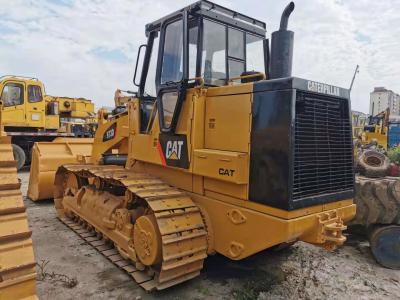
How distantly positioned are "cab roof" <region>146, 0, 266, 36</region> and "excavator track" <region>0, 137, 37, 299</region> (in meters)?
2.57

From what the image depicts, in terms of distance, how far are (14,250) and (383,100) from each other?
161 feet

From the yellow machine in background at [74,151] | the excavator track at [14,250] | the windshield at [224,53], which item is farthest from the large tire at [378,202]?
the excavator track at [14,250]

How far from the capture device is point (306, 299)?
11.6 ft

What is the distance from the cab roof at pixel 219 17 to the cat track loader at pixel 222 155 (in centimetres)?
1

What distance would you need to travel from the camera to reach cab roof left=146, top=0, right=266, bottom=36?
3.79 metres

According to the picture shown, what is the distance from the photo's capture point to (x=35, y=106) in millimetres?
13219

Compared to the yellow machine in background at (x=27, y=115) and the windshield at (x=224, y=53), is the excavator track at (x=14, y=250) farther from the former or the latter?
the yellow machine in background at (x=27, y=115)

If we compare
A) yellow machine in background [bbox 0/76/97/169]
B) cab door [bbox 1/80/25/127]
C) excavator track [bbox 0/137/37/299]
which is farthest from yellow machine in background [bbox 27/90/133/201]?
cab door [bbox 1/80/25/127]

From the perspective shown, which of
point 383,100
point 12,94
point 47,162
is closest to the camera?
point 47,162

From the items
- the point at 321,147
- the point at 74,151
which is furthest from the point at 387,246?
the point at 74,151

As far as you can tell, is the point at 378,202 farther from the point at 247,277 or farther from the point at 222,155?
the point at 222,155

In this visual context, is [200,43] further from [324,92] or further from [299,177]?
[299,177]

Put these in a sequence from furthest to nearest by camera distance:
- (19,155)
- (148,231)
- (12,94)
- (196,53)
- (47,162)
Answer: (12,94), (19,155), (47,162), (196,53), (148,231)

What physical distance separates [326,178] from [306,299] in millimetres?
1261
